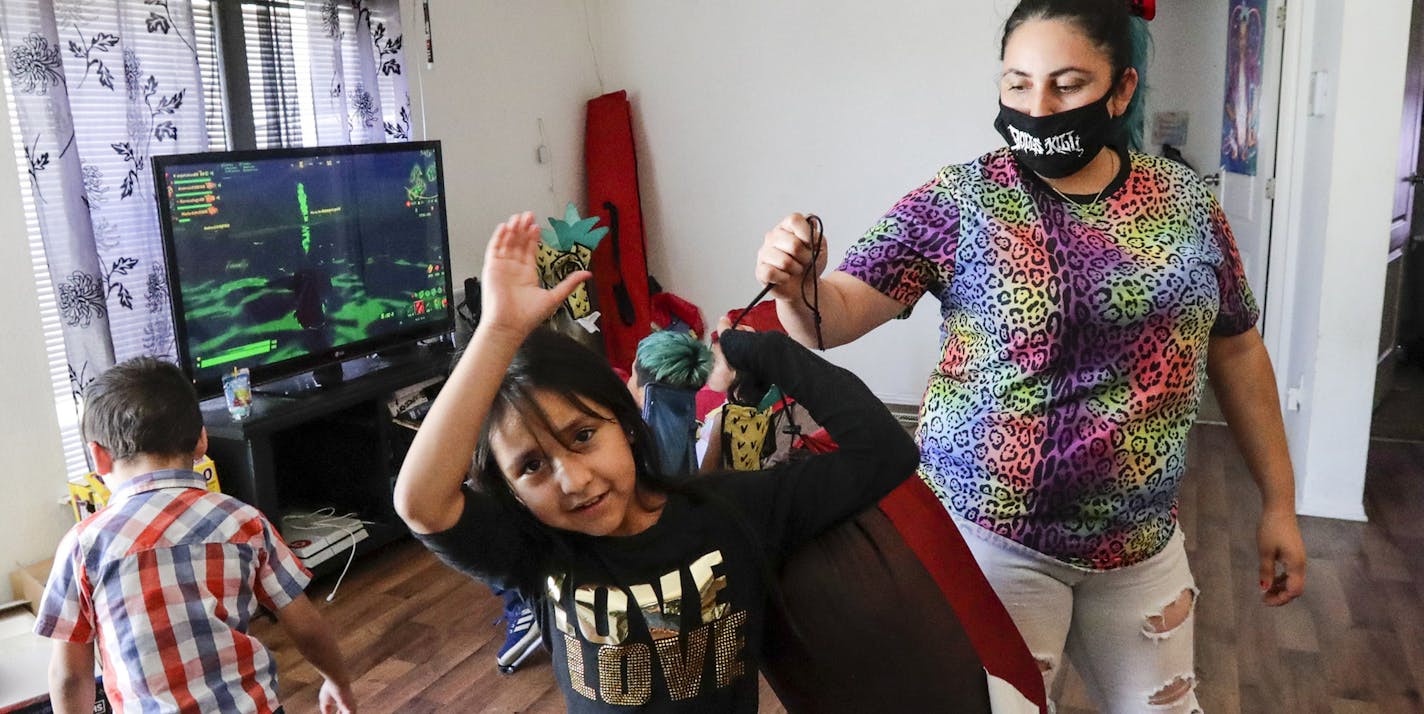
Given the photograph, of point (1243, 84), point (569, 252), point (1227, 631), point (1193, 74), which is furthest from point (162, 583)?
point (1193, 74)

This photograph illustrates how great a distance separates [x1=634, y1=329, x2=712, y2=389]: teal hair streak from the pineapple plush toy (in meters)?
1.92

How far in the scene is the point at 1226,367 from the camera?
1.38 meters

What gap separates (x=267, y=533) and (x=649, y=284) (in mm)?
3354

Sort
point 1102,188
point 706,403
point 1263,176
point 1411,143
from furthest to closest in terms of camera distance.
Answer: point 1411,143, point 1263,176, point 706,403, point 1102,188

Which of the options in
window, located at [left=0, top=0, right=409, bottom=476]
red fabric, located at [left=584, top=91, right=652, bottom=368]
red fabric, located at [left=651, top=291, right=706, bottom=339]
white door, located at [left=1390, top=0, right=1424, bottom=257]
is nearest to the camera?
window, located at [left=0, top=0, right=409, bottom=476]

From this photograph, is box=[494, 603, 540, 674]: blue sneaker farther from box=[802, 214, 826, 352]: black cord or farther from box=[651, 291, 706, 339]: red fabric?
box=[651, 291, 706, 339]: red fabric

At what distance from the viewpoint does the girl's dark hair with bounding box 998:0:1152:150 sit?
1207 mm

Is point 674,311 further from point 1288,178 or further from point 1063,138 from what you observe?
point 1063,138

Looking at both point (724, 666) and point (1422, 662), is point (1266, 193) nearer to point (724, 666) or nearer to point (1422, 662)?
point (1422, 662)

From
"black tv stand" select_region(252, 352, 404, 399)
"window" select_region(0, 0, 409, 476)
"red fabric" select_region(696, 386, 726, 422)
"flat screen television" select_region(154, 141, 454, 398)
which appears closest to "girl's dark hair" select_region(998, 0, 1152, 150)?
"red fabric" select_region(696, 386, 726, 422)

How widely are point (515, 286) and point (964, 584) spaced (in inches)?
23.0

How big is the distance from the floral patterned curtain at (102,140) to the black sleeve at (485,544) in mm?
2322

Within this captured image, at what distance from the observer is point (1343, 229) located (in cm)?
328

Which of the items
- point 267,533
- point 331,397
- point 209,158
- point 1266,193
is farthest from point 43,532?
point 1266,193
